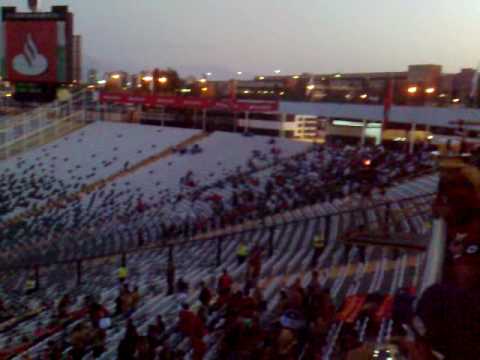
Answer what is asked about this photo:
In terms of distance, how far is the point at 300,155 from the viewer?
70.7ft

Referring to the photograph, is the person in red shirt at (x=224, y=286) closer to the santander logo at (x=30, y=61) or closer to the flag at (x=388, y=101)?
the santander logo at (x=30, y=61)

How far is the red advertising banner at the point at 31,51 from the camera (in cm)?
1747

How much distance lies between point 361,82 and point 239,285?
108ft

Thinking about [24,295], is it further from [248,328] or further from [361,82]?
[361,82]

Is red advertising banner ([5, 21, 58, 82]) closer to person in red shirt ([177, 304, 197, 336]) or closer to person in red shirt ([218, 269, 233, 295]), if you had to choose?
person in red shirt ([218, 269, 233, 295])

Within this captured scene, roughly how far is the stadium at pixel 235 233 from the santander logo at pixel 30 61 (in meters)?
0.66

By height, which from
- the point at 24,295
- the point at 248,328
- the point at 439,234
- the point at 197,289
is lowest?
the point at 24,295

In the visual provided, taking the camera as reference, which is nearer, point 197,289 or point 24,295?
point 197,289

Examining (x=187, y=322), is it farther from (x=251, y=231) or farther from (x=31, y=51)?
(x=31, y=51)

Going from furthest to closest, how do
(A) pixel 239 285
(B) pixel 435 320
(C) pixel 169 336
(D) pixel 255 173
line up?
1. (D) pixel 255 173
2. (A) pixel 239 285
3. (C) pixel 169 336
4. (B) pixel 435 320

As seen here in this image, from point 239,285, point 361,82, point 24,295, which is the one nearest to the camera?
point 239,285

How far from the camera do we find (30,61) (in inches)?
711

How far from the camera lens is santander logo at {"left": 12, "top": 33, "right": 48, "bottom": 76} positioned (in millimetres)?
17750

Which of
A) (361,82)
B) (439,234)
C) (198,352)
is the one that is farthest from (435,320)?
(361,82)
